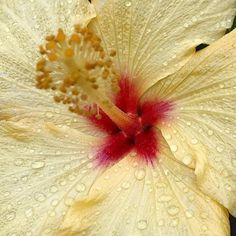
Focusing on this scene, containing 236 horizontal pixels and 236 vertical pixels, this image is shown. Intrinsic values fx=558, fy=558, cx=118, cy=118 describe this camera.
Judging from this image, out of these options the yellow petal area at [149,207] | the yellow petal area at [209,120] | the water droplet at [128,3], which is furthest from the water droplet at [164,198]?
the water droplet at [128,3]

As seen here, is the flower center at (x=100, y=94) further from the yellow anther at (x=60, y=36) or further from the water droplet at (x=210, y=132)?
the water droplet at (x=210, y=132)

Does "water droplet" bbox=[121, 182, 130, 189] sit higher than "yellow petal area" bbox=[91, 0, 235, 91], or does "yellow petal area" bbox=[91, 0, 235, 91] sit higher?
"yellow petal area" bbox=[91, 0, 235, 91]

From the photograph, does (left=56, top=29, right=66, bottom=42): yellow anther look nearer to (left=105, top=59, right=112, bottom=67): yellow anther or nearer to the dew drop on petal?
(left=105, top=59, right=112, bottom=67): yellow anther

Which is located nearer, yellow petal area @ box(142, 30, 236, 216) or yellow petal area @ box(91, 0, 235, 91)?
yellow petal area @ box(142, 30, 236, 216)

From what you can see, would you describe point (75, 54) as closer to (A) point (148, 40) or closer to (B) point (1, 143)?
(A) point (148, 40)

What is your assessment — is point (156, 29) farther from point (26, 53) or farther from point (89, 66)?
point (26, 53)

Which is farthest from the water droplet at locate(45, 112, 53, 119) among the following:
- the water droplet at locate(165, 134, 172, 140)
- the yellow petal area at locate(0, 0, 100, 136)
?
the water droplet at locate(165, 134, 172, 140)

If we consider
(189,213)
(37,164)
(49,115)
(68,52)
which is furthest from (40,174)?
(189,213)
